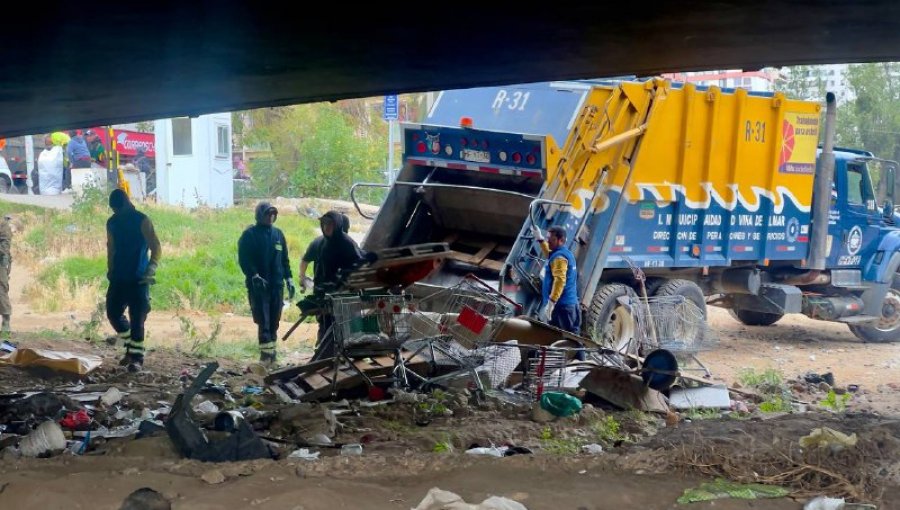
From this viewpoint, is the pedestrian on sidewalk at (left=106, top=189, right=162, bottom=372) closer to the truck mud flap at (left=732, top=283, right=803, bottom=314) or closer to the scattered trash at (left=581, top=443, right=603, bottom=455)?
the scattered trash at (left=581, top=443, right=603, bottom=455)

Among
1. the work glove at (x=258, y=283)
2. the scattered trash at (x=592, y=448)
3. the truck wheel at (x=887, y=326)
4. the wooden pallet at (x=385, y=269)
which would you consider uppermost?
the wooden pallet at (x=385, y=269)

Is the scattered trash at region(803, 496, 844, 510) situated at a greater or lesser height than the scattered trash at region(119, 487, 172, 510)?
greater

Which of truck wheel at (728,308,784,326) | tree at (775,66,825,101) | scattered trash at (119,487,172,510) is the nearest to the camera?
scattered trash at (119,487,172,510)

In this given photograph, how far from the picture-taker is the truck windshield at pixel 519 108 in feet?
34.1

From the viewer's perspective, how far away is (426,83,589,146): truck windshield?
10.4m

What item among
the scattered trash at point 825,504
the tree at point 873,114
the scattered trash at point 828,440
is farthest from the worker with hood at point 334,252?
the tree at point 873,114

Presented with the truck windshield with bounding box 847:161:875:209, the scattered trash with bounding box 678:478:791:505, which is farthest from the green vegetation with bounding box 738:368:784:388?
the scattered trash with bounding box 678:478:791:505

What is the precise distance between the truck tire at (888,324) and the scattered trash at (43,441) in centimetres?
1131

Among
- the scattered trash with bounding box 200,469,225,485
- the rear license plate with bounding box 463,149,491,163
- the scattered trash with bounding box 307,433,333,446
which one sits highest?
the rear license plate with bounding box 463,149,491,163

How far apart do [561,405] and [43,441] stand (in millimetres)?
3580

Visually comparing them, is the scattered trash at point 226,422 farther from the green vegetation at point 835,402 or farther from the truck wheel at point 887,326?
the truck wheel at point 887,326

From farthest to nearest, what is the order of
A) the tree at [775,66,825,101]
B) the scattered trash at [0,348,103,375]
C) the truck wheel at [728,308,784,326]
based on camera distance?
the tree at [775,66,825,101] → the truck wheel at [728,308,784,326] → the scattered trash at [0,348,103,375]

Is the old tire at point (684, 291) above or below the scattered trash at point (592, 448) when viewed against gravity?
above

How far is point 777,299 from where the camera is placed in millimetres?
13117
